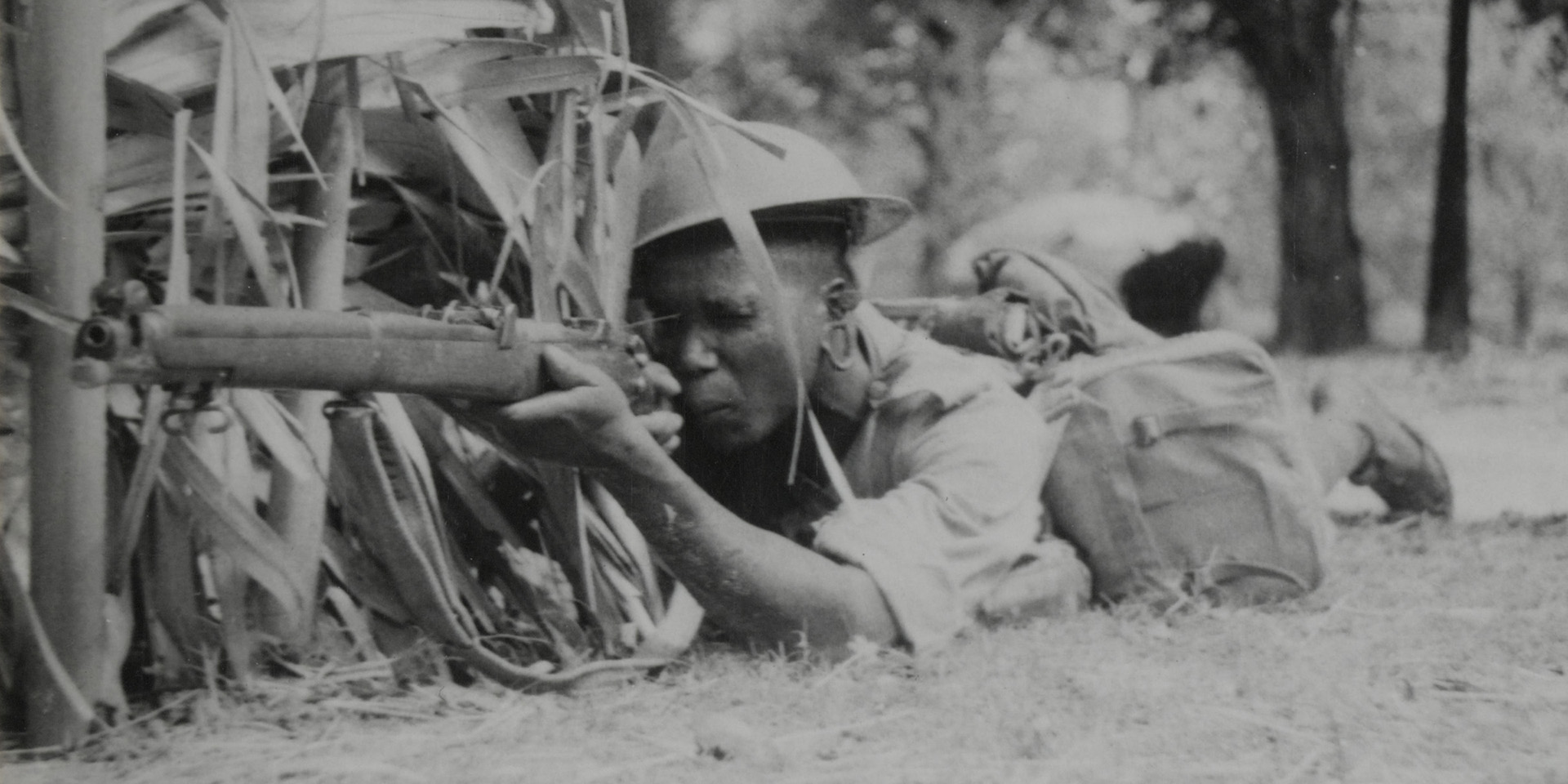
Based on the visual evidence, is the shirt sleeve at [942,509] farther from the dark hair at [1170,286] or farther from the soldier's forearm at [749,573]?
the dark hair at [1170,286]

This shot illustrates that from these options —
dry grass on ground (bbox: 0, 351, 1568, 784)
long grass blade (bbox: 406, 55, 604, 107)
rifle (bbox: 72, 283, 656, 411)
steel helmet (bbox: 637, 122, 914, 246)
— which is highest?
long grass blade (bbox: 406, 55, 604, 107)

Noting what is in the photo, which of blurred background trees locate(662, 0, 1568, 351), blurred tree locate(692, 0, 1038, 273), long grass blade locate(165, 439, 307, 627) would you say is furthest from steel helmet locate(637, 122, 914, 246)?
blurred tree locate(692, 0, 1038, 273)

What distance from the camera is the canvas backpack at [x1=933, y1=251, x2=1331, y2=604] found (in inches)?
137

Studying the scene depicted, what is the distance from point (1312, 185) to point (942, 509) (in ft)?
33.4

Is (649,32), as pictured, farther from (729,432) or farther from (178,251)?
(178,251)

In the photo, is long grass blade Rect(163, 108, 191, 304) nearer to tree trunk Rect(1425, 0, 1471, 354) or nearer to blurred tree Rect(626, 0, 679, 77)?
blurred tree Rect(626, 0, 679, 77)

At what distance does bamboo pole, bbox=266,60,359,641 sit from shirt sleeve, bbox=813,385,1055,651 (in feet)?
2.91

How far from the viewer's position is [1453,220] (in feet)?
37.3

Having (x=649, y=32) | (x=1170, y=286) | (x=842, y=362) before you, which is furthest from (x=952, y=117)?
(x=842, y=362)

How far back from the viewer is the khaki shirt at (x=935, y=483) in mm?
2859

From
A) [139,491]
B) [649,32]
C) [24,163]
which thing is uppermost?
[649,32]

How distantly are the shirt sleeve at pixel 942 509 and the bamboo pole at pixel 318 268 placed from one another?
2.91ft

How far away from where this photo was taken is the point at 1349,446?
4.70m

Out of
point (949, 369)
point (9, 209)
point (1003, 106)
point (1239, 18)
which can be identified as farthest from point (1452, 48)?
point (1003, 106)
